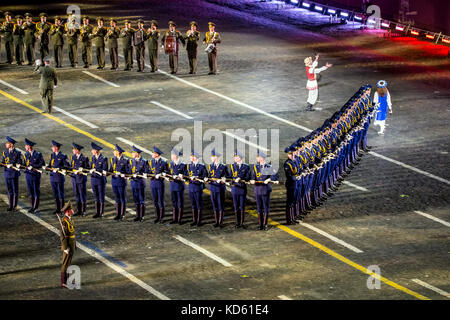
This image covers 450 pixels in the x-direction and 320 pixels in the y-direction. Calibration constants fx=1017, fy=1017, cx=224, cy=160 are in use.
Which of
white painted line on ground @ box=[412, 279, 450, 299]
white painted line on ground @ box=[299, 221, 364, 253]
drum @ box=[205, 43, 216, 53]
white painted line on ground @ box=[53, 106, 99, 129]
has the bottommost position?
white painted line on ground @ box=[412, 279, 450, 299]

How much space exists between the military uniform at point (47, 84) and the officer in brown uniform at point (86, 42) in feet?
18.9

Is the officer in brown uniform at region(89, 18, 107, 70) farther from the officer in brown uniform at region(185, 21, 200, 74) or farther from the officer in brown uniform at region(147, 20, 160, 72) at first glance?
the officer in brown uniform at region(185, 21, 200, 74)

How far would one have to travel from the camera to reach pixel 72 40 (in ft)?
128

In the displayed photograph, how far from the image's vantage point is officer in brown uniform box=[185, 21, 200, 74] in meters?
38.4

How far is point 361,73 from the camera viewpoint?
130ft

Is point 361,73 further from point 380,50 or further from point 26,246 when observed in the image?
point 26,246

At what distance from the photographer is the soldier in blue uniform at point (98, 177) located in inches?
962

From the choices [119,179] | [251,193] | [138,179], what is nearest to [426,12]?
[251,193]

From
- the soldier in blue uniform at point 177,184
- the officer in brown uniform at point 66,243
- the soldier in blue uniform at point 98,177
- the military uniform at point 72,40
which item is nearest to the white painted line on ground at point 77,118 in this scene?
the military uniform at point 72,40

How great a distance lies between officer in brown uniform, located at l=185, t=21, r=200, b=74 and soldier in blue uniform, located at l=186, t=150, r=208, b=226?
15.0 meters

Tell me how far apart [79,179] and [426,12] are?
27998 millimetres

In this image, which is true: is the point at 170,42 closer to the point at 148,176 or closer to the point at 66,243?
the point at 148,176

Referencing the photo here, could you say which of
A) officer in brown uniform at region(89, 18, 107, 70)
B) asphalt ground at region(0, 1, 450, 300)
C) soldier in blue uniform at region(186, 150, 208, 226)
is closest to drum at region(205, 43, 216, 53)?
asphalt ground at region(0, 1, 450, 300)

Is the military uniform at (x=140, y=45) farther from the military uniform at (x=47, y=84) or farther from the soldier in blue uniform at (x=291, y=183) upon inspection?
the soldier in blue uniform at (x=291, y=183)
